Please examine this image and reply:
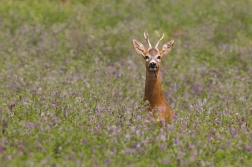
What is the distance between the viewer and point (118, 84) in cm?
1155

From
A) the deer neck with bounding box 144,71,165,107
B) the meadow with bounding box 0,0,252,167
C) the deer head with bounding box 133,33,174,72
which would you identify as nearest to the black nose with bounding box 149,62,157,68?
the deer head with bounding box 133,33,174,72

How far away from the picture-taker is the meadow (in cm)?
651

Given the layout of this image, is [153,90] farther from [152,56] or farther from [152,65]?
[152,56]

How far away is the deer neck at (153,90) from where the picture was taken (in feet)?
30.5

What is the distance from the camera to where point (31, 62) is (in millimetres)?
12516

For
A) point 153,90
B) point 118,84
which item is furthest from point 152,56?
point 118,84

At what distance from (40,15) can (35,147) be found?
1164cm

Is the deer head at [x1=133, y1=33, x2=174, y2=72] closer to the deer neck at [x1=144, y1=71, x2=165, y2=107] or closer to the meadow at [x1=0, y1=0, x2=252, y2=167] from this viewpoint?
the deer neck at [x1=144, y1=71, x2=165, y2=107]

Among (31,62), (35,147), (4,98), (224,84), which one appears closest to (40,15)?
(31,62)

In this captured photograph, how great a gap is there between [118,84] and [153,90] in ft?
7.41

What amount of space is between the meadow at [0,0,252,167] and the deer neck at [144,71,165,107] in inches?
9.3

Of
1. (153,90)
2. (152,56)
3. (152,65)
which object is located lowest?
(153,90)

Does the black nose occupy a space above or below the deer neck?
above

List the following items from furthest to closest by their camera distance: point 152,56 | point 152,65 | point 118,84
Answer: point 118,84, point 152,56, point 152,65
